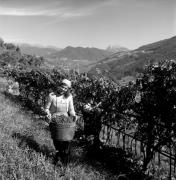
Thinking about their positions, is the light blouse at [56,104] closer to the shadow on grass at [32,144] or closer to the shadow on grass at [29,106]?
the shadow on grass at [32,144]

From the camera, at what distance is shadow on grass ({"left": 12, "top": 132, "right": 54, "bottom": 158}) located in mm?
7062

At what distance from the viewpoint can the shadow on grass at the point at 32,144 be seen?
7062mm

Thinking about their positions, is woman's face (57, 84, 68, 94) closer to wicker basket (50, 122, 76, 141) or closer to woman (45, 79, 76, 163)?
woman (45, 79, 76, 163)

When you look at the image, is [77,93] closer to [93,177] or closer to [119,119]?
[119,119]

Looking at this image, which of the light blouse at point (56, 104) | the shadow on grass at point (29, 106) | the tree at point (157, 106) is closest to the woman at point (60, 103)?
the light blouse at point (56, 104)

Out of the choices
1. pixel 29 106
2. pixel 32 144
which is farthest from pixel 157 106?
pixel 29 106

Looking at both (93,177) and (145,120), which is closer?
(93,177)

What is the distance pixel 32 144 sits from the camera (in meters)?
7.44

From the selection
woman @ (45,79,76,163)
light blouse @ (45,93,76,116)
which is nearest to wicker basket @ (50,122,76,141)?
woman @ (45,79,76,163)

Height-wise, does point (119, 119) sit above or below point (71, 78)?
below

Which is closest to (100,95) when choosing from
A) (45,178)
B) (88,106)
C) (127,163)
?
(88,106)

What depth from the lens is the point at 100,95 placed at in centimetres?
937

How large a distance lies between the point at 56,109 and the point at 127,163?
2263 millimetres

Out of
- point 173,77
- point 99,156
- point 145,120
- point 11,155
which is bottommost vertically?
point 99,156
